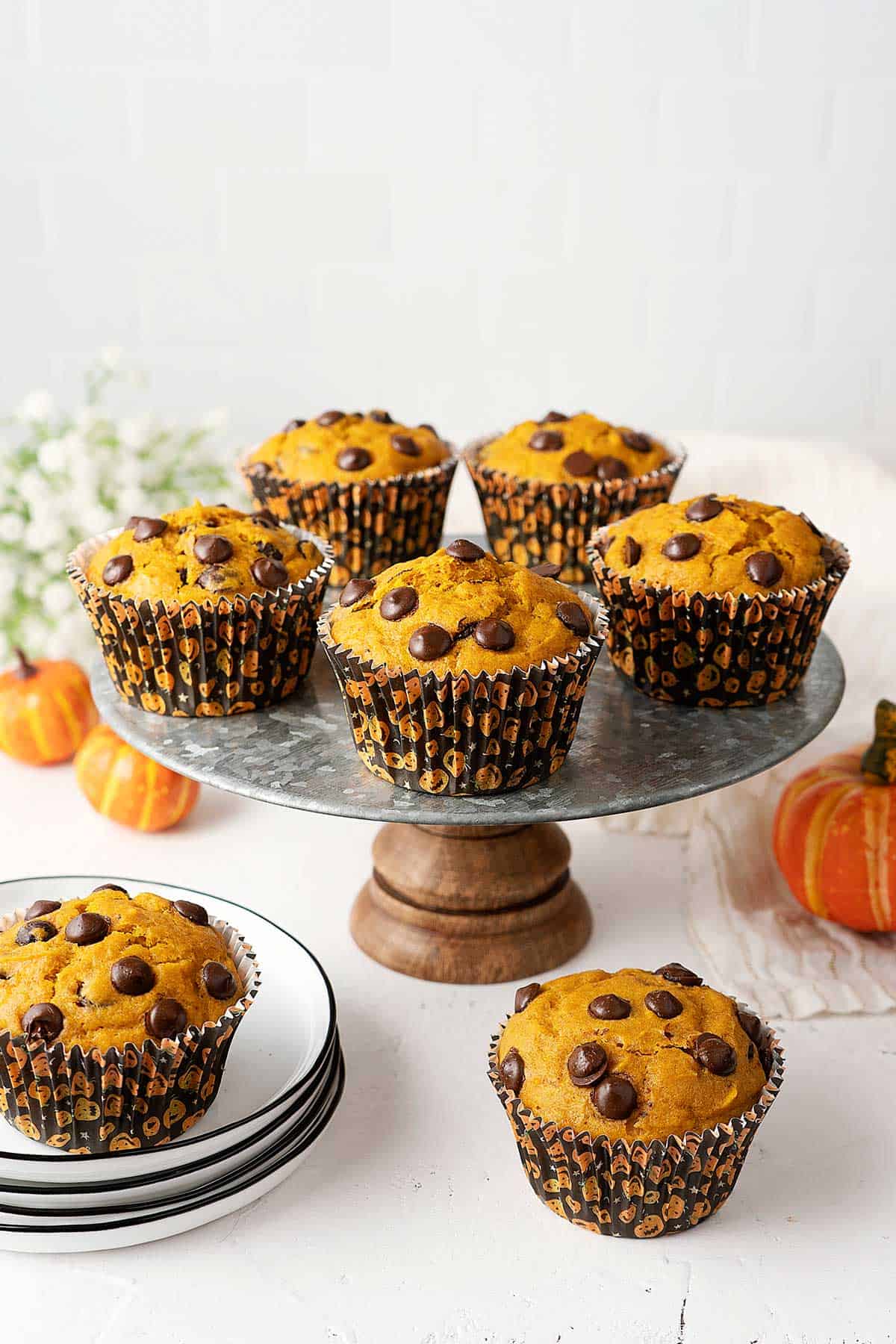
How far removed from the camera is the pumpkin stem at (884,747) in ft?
8.09

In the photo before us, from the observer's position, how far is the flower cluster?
3.23 meters

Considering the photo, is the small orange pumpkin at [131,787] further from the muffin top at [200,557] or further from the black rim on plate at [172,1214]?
the black rim on plate at [172,1214]

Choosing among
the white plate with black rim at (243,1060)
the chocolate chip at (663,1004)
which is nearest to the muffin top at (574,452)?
the white plate with black rim at (243,1060)

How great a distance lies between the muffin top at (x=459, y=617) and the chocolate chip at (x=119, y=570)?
339 mm

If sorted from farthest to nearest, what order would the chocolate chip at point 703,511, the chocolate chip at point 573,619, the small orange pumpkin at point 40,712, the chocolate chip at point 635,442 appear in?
the small orange pumpkin at point 40,712
the chocolate chip at point 635,442
the chocolate chip at point 703,511
the chocolate chip at point 573,619

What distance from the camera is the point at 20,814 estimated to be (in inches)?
115

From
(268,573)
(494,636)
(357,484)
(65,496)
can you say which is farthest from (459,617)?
(65,496)

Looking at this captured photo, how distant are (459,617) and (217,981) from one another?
1.90 feet

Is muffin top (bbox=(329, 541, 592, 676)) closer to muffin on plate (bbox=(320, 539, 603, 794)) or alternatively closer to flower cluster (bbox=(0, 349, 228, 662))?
muffin on plate (bbox=(320, 539, 603, 794))

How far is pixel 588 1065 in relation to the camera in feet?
5.62

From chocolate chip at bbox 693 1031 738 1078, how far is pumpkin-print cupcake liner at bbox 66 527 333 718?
2.95 feet

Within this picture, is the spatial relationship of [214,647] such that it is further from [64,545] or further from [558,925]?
[64,545]

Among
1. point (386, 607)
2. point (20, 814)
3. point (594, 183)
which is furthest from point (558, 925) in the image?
point (594, 183)

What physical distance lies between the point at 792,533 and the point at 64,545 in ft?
5.60
